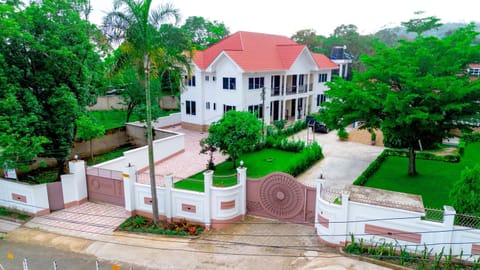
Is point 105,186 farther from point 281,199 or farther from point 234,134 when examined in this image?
point 281,199

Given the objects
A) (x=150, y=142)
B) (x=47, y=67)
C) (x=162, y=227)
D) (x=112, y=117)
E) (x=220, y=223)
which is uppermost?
(x=47, y=67)

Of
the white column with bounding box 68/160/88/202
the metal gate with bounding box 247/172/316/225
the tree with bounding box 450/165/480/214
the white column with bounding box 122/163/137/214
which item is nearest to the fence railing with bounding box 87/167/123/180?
the white column with bounding box 68/160/88/202

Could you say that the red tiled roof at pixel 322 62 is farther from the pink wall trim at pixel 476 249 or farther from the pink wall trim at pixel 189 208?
the pink wall trim at pixel 476 249

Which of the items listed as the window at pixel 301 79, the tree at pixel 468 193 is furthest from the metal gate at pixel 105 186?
the window at pixel 301 79

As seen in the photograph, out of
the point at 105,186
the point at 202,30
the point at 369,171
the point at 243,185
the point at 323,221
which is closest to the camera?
the point at 323,221

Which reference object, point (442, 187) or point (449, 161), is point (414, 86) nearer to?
point (442, 187)

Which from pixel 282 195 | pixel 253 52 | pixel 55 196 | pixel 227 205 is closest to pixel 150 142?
pixel 227 205
